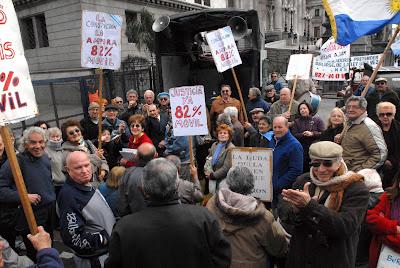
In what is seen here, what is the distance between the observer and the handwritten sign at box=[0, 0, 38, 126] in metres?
2.14

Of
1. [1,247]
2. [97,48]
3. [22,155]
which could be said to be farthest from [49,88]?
[1,247]

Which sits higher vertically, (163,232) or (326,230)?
(163,232)

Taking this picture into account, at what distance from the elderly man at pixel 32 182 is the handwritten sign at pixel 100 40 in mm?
1660

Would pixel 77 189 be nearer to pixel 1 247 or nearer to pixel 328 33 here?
pixel 1 247

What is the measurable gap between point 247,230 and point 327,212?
0.61 m

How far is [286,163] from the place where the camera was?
3871 mm

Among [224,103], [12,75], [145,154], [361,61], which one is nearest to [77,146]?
Result: [145,154]

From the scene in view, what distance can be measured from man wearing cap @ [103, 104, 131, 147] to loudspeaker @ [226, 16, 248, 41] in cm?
447

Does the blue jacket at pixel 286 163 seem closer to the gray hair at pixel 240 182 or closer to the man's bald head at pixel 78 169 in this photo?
the gray hair at pixel 240 182

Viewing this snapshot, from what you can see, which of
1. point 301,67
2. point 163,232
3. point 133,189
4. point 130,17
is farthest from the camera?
point 130,17

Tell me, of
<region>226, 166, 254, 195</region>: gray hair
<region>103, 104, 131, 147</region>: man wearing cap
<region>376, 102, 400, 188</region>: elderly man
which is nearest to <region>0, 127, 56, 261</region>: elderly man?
<region>103, 104, 131, 147</region>: man wearing cap

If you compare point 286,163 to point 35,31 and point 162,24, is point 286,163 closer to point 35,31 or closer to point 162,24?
point 162,24

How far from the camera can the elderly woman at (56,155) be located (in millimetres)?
4105

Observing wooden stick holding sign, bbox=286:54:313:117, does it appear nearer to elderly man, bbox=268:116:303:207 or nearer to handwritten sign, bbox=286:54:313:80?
handwritten sign, bbox=286:54:313:80
